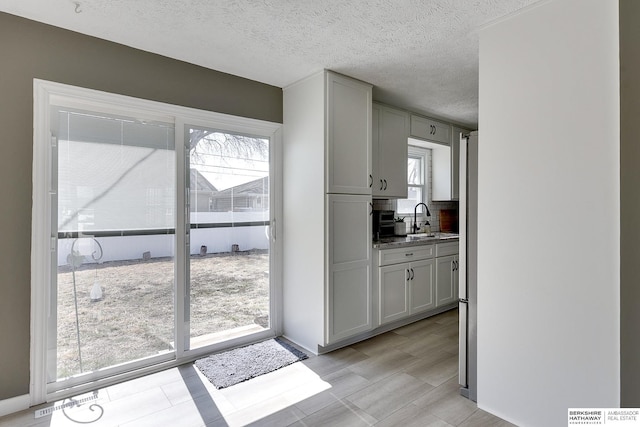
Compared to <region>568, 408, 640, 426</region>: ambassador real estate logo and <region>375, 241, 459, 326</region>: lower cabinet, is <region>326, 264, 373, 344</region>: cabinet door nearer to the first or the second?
<region>375, 241, 459, 326</region>: lower cabinet

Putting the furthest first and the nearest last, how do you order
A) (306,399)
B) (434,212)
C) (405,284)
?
(434,212), (405,284), (306,399)

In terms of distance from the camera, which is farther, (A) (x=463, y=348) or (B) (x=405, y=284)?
(B) (x=405, y=284)

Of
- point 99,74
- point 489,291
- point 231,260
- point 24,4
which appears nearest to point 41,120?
point 99,74

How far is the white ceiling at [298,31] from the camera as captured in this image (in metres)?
2.01

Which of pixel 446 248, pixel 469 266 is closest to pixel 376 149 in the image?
pixel 446 248

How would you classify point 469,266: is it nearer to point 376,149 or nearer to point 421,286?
point 421,286

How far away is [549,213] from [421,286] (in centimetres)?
211

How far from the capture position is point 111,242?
2.54 meters

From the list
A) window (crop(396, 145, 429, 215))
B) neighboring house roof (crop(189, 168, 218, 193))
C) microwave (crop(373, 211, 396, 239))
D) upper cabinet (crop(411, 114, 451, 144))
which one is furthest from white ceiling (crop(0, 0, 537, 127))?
window (crop(396, 145, 429, 215))

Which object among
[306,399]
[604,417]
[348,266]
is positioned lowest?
[306,399]

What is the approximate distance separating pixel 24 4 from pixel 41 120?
2.23 feet

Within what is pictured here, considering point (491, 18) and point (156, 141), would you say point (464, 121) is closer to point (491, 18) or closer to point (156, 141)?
point (491, 18)

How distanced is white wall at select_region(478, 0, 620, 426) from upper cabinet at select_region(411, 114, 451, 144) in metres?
2.02
